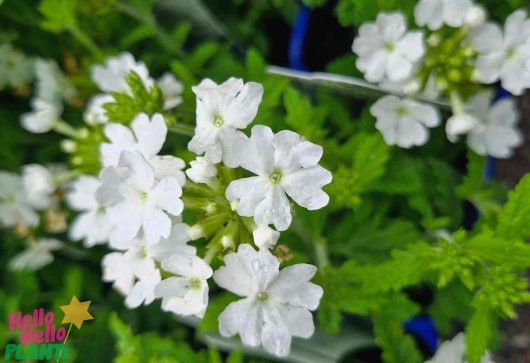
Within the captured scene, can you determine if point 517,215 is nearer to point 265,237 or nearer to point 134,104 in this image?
point 265,237

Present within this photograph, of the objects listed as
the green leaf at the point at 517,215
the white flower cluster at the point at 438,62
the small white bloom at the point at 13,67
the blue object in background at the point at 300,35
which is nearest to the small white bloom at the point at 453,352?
the green leaf at the point at 517,215

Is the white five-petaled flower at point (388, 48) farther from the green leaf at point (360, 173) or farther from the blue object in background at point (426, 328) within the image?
the blue object in background at point (426, 328)

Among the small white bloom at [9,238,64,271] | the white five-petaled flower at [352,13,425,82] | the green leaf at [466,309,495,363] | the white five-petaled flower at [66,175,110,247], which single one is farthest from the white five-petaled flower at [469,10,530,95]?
the small white bloom at [9,238,64,271]

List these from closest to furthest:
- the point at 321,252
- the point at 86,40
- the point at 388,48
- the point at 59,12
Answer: the point at 388,48 → the point at 321,252 → the point at 59,12 → the point at 86,40

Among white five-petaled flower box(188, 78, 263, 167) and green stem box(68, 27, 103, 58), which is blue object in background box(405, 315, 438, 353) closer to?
white five-petaled flower box(188, 78, 263, 167)

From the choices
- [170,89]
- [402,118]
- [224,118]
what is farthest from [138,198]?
[402,118]

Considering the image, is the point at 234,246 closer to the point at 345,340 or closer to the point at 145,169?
the point at 145,169
